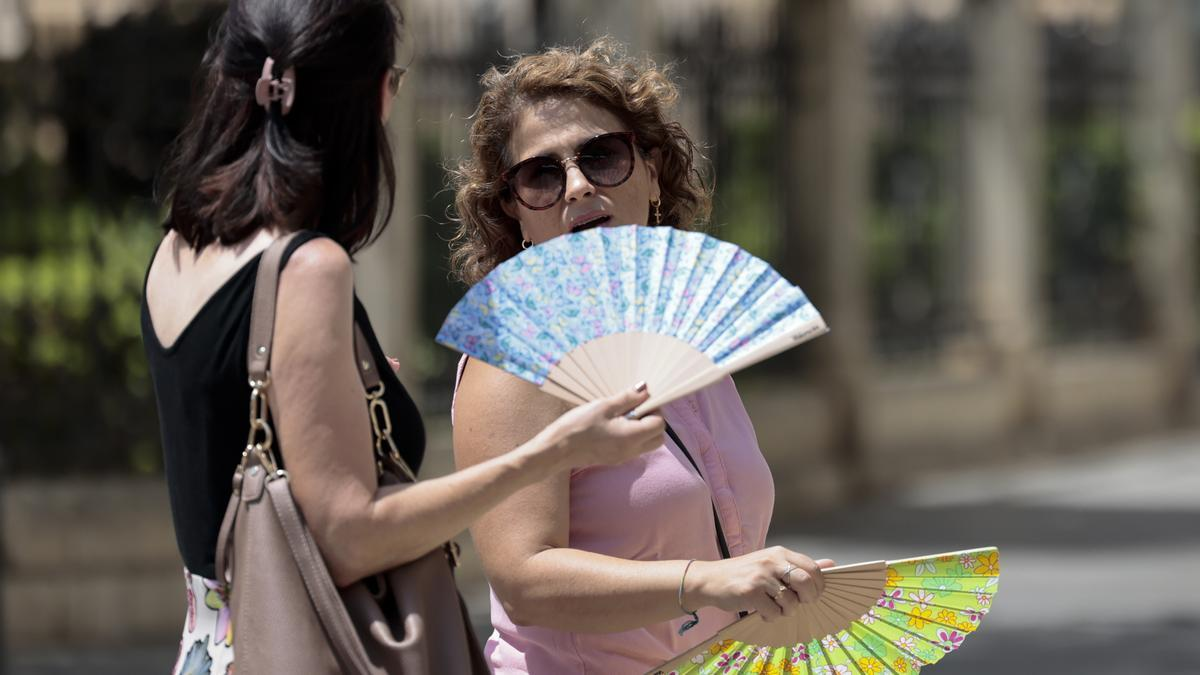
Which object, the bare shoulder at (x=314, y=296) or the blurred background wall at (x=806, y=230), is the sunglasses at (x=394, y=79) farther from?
the blurred background wall at (x=806, y=230)

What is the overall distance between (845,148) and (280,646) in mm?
11214

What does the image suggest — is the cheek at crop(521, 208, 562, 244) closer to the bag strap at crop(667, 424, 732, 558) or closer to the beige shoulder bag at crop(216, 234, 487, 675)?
the bag strap at crop(667, 424, 732, 558)

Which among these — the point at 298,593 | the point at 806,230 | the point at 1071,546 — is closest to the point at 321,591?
the point at 298,593

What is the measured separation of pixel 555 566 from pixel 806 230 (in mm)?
10763

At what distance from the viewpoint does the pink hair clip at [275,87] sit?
2600 millimetres

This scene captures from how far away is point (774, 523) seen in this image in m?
12.5

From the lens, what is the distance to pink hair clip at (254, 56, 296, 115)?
2.60m

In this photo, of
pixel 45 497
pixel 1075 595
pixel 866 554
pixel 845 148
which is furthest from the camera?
pixel 845 148

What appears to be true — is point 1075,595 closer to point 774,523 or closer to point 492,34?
point 774,523

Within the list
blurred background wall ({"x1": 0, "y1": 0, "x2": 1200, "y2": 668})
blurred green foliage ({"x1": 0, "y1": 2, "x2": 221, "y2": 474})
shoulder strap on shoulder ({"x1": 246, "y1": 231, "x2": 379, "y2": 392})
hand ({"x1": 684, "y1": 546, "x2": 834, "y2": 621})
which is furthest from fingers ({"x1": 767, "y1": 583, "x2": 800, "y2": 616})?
blurred green foliage ({"x1": 0, "y1": 2, "x2": 221, "y2": 474})

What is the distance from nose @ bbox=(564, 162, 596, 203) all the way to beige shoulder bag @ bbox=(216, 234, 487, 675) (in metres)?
0.53

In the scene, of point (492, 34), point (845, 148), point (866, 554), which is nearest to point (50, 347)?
point (492, 34)

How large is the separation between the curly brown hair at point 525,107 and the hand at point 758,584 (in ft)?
2.38

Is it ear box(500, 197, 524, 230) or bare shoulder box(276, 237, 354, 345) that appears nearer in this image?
bare shoulder box(276, 237, 354, 345)
